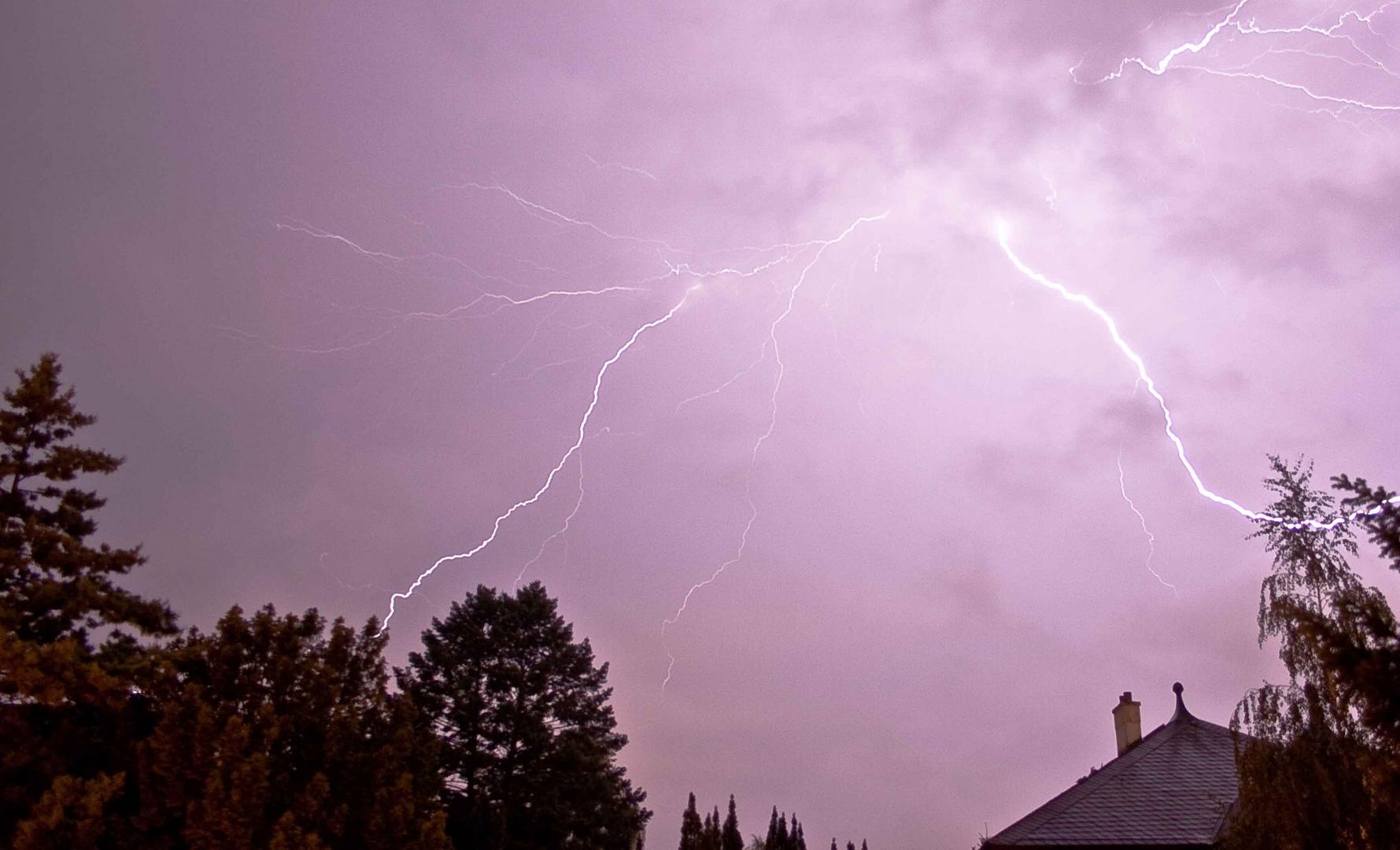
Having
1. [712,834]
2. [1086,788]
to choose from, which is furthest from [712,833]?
[1086,788]

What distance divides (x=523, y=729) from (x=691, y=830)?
248 inches

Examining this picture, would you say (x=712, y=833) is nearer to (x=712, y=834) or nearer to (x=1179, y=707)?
(x=712, y=834)

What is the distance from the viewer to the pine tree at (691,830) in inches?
1010

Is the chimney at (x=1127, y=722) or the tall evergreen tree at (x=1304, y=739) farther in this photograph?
the chimney at (x=1127, y=722)

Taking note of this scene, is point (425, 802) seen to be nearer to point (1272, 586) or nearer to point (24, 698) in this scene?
point (24, 698)

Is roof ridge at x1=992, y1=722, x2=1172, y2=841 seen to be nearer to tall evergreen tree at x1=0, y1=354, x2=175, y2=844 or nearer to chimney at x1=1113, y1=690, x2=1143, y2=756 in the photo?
chimney at x1=1113, y1=690, x2=1143, y2=756

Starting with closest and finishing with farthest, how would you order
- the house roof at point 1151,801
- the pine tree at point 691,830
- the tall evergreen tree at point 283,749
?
the tall evergreen tree at point 283,749, the house roof at point 1151,801, the pine tree at point 691,830

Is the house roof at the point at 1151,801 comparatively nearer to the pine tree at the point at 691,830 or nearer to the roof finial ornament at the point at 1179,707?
the roof finial ornament at the point at 1179,707

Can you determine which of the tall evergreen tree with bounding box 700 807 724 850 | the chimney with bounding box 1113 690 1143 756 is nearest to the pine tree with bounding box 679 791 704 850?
the tall evergreen tree with bounding box 700 807 724 850

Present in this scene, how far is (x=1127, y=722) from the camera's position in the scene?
25906 millimetres

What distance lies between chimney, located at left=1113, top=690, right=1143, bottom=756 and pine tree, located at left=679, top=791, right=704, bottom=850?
11.0 meters

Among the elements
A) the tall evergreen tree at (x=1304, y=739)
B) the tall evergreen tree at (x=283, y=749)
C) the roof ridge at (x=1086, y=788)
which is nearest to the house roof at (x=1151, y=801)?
the roof ridge at (x=1086, y=788)

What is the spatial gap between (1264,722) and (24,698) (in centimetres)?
1486

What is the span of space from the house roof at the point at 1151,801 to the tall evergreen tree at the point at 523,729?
44.9 feet
